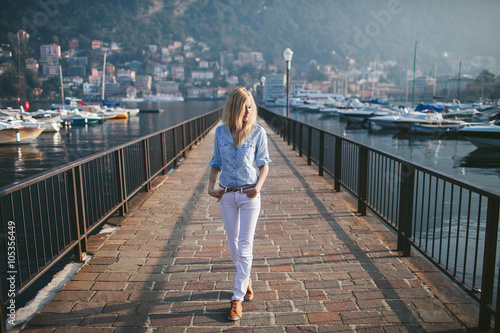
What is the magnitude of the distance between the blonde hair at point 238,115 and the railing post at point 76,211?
2207 mm

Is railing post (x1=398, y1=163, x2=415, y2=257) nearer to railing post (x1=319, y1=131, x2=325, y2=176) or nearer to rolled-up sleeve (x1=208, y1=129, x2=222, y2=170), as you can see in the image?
rolled-up sleeve (x1=208, y1=129, x2=222, y2=170)

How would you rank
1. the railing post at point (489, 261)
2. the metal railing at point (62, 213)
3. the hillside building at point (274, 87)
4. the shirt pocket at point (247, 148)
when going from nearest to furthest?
the railing post at point (489, 261) → the shirt pocket at point (247, 148) → the metal railing at point (62, 213) → the hillside building at point (274, 87)

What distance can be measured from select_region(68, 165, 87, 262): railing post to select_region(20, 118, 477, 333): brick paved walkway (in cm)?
22

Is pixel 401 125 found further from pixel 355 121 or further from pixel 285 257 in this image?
pixel 285 257

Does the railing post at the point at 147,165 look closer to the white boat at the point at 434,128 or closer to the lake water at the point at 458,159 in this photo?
the lake water at the point at 458,159

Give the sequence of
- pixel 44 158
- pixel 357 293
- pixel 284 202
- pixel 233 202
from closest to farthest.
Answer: pixel 233 202
pixel 357 293
pixel 284 202
pixel 44 158

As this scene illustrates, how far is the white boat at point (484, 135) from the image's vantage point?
23625 millimetres

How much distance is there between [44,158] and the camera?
24844 mm

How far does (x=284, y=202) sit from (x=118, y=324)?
4.39 meters

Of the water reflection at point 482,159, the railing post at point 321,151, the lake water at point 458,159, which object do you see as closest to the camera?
the railing post at point 321,151

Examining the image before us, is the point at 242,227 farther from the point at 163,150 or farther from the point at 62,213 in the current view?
the point at 163,150

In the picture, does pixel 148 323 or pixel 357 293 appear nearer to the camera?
pixel 148 323

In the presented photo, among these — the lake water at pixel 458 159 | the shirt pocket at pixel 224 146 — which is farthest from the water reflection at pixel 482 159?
the shirt pocket at pixel 224 146

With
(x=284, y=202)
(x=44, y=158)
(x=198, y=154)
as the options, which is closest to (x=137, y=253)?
(x=284, y=202)
